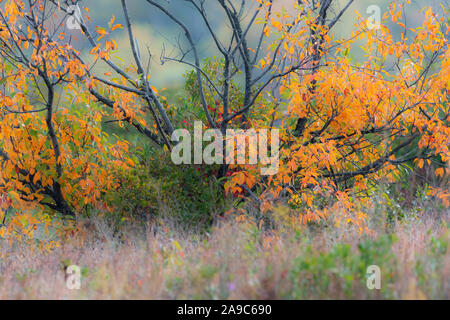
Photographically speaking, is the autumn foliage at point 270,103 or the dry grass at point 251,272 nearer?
the dry grass at point 251,272

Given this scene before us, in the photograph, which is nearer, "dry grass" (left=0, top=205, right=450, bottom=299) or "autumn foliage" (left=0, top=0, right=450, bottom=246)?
"dry grass" (left=0, top=205, right=450, bottom=299)

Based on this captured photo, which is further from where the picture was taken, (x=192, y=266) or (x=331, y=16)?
(x=331, y=16)

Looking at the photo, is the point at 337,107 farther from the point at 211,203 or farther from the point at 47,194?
the point at 47,194

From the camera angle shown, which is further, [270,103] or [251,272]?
[270,103]

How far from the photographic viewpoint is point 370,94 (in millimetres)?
4996

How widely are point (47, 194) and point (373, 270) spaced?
197 inches

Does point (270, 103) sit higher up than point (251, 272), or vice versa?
point (270, 103)

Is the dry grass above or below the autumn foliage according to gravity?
below

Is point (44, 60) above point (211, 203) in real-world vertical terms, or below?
above

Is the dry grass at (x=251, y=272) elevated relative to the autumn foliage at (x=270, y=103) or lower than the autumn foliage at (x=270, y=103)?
lower

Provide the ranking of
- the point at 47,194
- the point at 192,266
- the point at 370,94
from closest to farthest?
the point at 192,266 → the point at 370,94 → the point at 47,194
